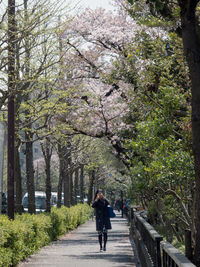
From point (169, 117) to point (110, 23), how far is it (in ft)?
48.0

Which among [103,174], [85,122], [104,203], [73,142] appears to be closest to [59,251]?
[104,203]

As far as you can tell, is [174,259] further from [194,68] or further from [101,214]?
[101,214]

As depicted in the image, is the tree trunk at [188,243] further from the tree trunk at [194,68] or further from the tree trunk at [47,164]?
the tree trunk at [47,164]

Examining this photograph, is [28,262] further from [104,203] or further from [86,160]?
[86,160]

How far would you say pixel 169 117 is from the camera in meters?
10.4

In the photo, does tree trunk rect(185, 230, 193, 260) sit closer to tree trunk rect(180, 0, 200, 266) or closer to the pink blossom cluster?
tree trunk rect(180, 0, 200, 266)

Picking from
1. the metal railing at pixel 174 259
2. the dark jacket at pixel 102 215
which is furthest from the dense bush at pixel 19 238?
the metal railing at pixel 174 259

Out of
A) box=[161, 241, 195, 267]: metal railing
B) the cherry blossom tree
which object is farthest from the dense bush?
the cherry blossom tree

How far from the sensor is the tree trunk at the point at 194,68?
20.6 feet

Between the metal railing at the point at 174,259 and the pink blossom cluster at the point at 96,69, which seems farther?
the pink blossom cluster at the point at 96,69

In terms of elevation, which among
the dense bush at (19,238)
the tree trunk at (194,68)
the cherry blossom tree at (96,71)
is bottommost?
the dense bush at (19,238)

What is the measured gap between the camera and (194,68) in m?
6.35

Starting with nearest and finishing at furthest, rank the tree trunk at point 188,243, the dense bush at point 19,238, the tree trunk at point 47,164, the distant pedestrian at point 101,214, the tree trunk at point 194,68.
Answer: the tree trunk at point 188,243 → the tree trunk at point 194,68 → the dense bush at point 19,238 → the distant pedestrian at point 101,214 → the tree trunk at point 47,164

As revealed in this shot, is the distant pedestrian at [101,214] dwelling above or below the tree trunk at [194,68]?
below
